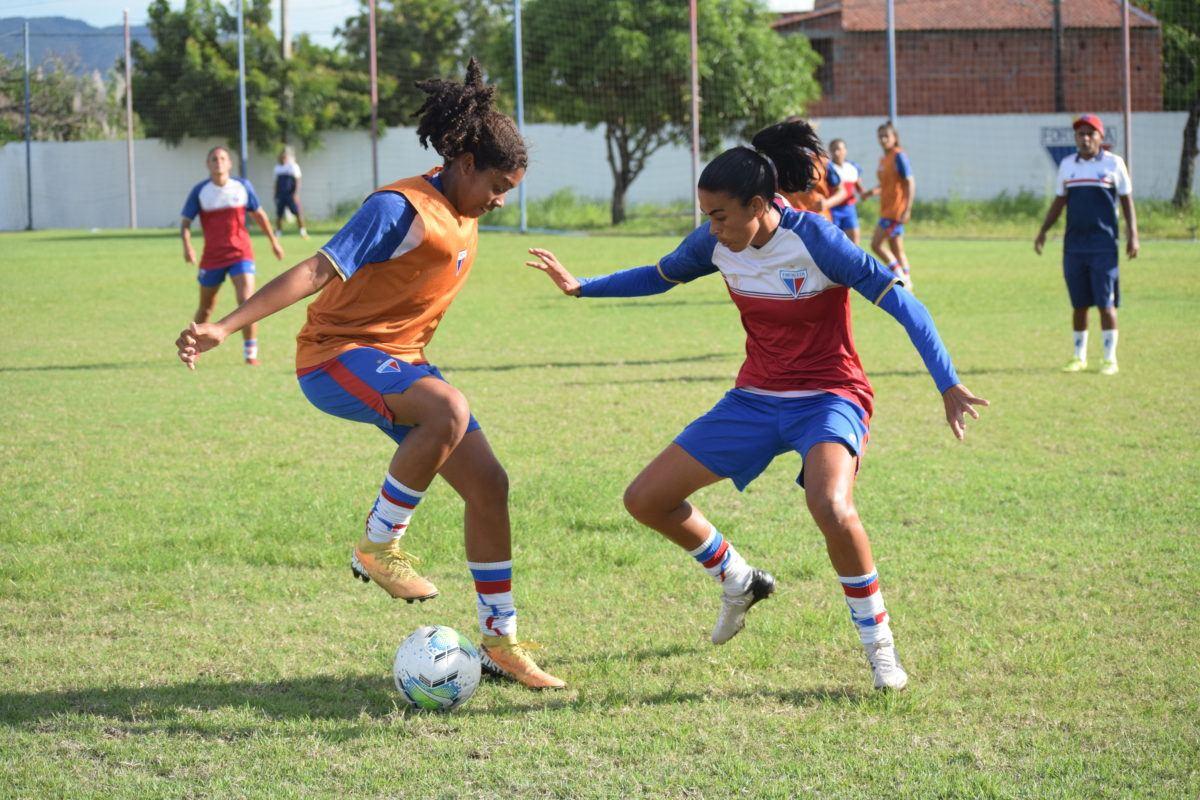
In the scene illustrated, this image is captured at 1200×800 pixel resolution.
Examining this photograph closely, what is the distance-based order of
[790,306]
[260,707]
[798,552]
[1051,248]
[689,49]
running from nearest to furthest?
[260,707]
[790,306]
[798,552]
[1051,248]
[689,49]

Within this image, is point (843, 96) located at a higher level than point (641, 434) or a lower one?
higher

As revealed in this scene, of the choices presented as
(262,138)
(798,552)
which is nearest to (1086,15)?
(262,138)

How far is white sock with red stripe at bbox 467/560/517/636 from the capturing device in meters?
4.85

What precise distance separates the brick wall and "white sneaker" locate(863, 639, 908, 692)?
36.2 metres

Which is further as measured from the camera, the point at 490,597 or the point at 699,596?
the point at 699,596

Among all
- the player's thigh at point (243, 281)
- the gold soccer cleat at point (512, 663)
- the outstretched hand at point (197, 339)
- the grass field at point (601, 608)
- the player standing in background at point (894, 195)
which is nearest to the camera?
the grass field at point (601, 608)

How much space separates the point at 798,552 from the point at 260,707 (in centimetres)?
275

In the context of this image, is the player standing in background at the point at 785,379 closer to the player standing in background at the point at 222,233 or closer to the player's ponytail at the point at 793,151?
the player's ponytail at the point at 793,151

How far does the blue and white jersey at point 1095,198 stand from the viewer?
1155cm

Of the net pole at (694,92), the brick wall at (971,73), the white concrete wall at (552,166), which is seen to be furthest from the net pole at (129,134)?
the brick wall at (971,73)

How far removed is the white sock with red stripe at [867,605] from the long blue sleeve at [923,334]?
70 cm

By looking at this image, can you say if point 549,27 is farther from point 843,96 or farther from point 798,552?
point 798,552

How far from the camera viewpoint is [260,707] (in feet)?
14.7

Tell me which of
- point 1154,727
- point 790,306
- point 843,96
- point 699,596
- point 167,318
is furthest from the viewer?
point 843,96
